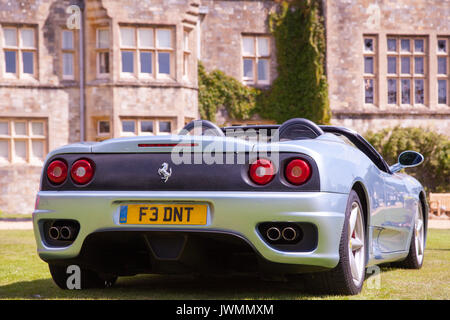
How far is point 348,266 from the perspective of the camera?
4715mm

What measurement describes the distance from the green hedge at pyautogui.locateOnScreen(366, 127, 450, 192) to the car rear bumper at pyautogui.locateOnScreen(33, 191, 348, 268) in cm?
1917

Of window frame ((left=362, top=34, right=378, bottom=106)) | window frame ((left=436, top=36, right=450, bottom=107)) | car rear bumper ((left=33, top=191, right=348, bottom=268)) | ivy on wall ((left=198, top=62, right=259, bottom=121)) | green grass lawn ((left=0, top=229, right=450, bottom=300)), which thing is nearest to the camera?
car rear bumper ((left=33, top=191, right=348, bottom=268))

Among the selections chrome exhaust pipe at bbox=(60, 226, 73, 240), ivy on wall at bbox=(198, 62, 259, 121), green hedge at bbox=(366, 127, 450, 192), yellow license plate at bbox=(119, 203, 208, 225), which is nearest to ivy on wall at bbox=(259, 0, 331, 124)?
ivy on wall at bbox=(198, 62, 259, 121)

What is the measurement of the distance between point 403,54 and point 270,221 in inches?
820

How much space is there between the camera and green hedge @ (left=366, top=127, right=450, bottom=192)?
23.3m

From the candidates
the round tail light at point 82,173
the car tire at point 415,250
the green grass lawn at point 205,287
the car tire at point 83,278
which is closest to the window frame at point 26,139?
the green grass lawn at point 205,287

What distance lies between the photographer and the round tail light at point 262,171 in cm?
449

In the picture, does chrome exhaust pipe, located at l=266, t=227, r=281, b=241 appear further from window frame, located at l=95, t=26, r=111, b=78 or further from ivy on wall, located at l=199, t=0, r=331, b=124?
ivy on wall, located at l=199, t=0, r=331, b=124

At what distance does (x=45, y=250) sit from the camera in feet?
15.9

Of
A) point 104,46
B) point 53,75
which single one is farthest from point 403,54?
point 53,75

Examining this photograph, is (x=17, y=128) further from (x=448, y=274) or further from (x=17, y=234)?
(x=448, y=274)

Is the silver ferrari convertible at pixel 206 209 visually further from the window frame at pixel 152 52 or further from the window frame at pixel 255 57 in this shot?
the window frame at pixel 255 57
